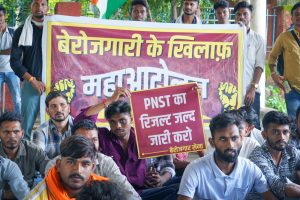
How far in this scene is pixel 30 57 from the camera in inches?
243

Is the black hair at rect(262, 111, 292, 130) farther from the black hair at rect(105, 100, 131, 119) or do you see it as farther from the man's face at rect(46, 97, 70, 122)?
the man's face at rect(46, 97, 70, 122)

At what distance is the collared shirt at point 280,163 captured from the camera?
4461 mm

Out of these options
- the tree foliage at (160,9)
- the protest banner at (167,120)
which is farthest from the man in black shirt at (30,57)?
the tree foliage at (160,9)

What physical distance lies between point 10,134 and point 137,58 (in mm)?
1985

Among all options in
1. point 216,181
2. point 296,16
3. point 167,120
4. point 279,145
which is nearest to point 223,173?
point 216,181

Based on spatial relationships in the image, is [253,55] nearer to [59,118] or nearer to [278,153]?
[278,153]

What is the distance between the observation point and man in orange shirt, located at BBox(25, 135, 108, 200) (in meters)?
3.56

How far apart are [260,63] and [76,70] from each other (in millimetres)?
2002

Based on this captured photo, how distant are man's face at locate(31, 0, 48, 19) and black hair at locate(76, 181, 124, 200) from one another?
3.89m

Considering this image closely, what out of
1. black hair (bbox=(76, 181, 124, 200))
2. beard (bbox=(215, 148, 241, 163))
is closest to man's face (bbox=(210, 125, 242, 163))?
beard (bbox=(215, 148, 241, 163))

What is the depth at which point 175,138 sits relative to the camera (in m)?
4.86

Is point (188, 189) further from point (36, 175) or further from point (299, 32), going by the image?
point (299, 32)

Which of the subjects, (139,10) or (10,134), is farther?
(139,10)

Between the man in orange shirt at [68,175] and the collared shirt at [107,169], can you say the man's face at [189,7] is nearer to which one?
the collared shirt at [107,169]
